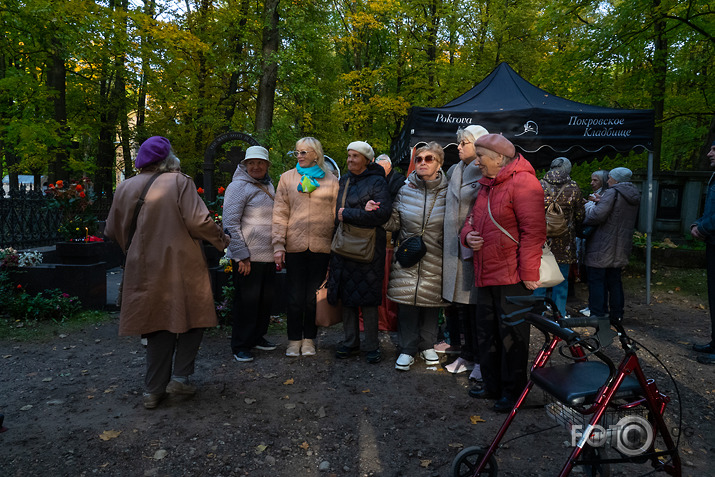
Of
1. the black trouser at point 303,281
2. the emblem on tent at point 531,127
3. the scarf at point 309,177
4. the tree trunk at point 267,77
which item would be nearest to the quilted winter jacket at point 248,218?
the black trouser at point 303,281

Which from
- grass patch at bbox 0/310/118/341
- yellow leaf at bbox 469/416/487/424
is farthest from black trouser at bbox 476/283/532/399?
grass patch at bbox 0/310/118/341

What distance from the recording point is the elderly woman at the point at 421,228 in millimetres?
4371

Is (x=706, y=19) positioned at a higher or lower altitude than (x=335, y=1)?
lower

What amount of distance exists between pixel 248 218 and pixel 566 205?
3.68 meters

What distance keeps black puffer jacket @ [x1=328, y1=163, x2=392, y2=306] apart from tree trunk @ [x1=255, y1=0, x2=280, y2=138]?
9179 mm

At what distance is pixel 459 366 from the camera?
4.51 m

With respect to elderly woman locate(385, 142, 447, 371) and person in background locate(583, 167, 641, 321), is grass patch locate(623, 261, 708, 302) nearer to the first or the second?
person in background locate(583, 167, 641, 321)

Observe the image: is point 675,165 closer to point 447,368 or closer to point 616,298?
point 616,298

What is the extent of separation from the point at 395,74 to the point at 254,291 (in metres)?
16.0

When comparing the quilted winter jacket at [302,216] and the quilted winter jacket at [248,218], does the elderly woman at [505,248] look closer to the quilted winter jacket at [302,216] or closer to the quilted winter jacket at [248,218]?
the quilted winter jacket at [302,216]

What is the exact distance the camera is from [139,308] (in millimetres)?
3475

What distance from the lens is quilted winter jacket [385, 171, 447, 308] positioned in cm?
439

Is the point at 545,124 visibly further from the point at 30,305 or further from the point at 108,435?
the point at 30,305

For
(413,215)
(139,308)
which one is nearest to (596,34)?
(413,215)
